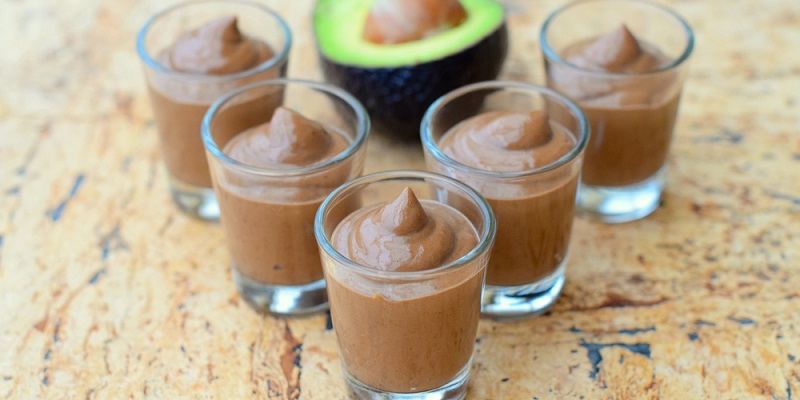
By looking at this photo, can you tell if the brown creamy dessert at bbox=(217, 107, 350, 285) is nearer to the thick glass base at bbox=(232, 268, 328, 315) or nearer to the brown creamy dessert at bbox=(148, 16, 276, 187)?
the thick glass base at bbox=(232, 268, 328, 315)

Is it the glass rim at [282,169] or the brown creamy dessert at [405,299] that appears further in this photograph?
the glass rim at [282,169]

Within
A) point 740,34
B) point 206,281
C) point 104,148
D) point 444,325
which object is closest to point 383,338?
point 444,325

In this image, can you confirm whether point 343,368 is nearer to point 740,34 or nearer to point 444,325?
point 444,325

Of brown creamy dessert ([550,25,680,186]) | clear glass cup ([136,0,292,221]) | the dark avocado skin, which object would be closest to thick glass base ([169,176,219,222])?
clear glass cup ([136,0,292,221])

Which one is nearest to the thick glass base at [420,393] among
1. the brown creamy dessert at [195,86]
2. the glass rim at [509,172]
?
the glass rim at [509,172]

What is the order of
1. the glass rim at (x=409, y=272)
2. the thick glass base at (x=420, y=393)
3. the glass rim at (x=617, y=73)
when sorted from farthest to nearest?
the glass rim at (x=617, y=73)
the thick glass base at (x=420, y=393)
the glass rim at (x=409, y=272)

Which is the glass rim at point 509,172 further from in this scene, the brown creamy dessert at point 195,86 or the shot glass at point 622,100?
the brown creamy dessert at point 195,86

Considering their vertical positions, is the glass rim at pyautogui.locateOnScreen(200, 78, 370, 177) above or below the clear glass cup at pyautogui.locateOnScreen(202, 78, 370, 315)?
above
